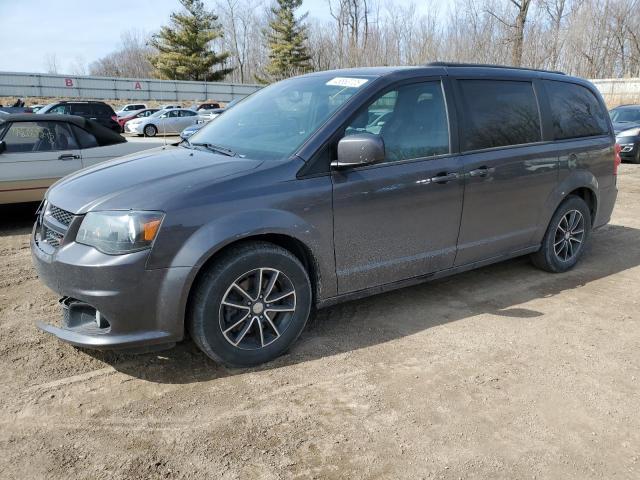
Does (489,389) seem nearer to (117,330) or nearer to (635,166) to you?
(117,330)

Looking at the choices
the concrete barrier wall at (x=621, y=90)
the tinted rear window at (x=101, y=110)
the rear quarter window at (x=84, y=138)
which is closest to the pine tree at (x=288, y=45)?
the concrete barrier wall at (x=621, y=90)

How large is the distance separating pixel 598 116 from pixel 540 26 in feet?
150

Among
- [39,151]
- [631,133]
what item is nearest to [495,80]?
[39,151]

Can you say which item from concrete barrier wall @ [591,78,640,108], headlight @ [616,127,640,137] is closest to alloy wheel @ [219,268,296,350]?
headlight @ [616,127,640,137]

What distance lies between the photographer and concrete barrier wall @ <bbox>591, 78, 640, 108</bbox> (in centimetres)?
3525

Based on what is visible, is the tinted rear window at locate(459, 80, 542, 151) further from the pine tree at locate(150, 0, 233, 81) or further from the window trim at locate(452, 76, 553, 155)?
the pine tree at locate(150, 0, 233, 81)

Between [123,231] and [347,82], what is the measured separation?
1975mm

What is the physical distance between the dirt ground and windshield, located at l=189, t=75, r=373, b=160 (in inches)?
55.5

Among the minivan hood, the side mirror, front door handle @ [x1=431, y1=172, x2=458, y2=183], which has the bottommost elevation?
front door handle @ [x1=431, y1=172, x2=458, y2=183]

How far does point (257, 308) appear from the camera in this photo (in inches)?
134

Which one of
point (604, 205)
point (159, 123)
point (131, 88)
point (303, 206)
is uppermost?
point (131, 88)

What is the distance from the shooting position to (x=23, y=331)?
396 centimetres

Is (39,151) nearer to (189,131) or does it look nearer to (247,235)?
(189,131)

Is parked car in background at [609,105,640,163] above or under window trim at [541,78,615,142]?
under
